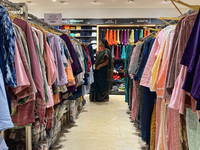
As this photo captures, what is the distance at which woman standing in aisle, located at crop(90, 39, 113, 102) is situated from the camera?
187 inches

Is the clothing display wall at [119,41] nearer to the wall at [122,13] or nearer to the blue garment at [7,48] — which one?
the wall at [122,13]

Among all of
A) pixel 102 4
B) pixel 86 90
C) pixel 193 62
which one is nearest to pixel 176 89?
pixel 193 62

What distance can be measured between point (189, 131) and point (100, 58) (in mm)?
3861

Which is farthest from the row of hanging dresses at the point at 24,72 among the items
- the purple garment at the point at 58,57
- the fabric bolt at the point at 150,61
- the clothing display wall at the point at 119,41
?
the clothing display wall at the point at 119,41

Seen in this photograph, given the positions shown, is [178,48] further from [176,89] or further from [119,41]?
[119,41]

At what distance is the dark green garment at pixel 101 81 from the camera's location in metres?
4.76

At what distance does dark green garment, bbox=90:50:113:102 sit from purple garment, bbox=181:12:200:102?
382 centimetres

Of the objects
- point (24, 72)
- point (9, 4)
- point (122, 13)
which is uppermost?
point (122, 13)

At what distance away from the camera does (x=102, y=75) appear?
4910 millimetres

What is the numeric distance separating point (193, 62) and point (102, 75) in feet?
13.4

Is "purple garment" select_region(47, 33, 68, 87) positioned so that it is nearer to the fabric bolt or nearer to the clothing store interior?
the clothing store interior

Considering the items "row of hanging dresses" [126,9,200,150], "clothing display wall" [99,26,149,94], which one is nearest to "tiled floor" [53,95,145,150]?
"row of hanging dresses" [126,9,200,150]

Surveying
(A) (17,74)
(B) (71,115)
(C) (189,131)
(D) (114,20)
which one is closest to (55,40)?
(A) (17,74)

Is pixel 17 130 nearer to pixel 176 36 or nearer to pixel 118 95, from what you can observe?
pixel 176 36
